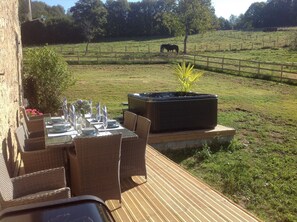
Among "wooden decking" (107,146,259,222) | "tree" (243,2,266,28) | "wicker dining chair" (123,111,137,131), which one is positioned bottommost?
"wooden decking" (107,146,259,222)

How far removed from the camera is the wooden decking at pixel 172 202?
9.87 ft

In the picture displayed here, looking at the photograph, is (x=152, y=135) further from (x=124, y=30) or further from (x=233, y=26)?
(x=233, y=26)

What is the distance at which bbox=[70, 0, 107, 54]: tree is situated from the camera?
1457 inches

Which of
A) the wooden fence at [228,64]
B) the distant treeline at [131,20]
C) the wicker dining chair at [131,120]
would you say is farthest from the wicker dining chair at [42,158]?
the distant treeline at [131,20]

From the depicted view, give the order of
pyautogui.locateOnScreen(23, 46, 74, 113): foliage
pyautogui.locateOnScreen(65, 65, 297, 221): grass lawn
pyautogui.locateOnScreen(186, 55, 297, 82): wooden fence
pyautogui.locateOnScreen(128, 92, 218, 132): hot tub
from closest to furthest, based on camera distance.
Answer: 1. pyautogui.locateOnScreen(65, 65, 297, 221): grass lawn
2. pyautogui.locateOnScreen(128, 92, 218, 132): hot tub
3. pyautogui.locateOnScreen(23, 46, 74, 113): foliage
4. pyautogui.locateOnScreen(186, 55, 297, 82): wooden fence

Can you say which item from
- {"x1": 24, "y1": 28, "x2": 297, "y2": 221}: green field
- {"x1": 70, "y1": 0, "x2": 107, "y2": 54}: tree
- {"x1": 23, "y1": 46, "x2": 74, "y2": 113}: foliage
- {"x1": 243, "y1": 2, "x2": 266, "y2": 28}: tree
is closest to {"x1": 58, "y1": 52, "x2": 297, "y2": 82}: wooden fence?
{"x1": 24, "y1": 28, "x2": 297, "y2": 221}: green field

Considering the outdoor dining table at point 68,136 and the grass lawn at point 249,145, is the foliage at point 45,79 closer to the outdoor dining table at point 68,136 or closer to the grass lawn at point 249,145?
the grass lawn at point 249,145

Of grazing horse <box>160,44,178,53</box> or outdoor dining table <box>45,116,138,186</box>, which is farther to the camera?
grazing horse <box>160,44,178,53</box>

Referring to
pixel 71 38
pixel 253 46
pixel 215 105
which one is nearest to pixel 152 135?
pixel 215 105

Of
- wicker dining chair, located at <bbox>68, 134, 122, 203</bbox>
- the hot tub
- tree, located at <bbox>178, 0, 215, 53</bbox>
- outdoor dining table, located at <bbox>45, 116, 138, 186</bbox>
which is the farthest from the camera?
tree, located at <bbox>178, 0, 215, 53</bbox>

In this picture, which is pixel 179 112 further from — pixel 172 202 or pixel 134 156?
pixel 172 202

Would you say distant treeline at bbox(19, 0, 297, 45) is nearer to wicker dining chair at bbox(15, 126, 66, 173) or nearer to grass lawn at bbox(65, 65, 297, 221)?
grass lawn at bbox(65, 65, 297, 221)

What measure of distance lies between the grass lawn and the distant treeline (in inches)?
768

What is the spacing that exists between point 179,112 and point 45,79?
11.2 feet
